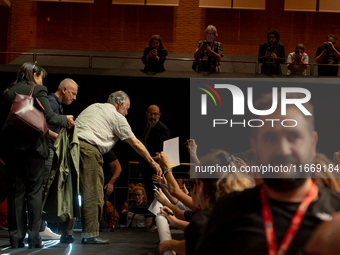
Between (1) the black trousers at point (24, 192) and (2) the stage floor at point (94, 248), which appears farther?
(1) the black trousers at point (24, 192)

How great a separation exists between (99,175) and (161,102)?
4.97 m

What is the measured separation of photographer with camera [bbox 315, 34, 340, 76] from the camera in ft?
26.1

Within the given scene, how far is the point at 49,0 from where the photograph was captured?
12.4 meters

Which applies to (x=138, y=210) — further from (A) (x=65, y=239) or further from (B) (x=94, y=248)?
(B) (x=94, y=248)

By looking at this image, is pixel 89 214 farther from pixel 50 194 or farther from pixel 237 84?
pixel 237 84

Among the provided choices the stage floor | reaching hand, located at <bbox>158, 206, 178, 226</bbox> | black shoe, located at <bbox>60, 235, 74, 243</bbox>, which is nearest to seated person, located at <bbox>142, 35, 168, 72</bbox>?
the stage floor

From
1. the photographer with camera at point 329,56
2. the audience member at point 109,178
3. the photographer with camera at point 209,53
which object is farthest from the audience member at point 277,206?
the photographer with camera at point 329,56

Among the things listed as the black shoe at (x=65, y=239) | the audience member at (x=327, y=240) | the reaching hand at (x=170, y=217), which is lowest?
the black shoe at (x=65, y=239)

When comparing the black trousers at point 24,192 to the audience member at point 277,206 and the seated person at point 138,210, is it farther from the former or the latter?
the audience member at point 277,206

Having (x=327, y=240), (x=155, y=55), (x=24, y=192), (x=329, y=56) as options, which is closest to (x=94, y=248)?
(x=24, y=192)

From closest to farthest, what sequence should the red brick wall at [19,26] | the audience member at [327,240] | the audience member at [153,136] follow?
the audience member at [327,240]
the audience member at [153,136]
the red brick wall at [19,26]

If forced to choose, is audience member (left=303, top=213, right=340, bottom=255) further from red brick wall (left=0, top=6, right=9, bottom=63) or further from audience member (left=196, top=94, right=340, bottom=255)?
red brick wall (left=0, top=6, right=9, bottom=63)

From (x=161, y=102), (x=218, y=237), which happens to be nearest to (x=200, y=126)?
(x=161, y=102)

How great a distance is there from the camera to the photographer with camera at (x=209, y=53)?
7.44 metres
